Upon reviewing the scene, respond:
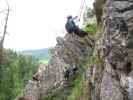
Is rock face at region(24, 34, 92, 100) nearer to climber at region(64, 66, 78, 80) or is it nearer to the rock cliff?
climber at region(64, 66, 78, 80)

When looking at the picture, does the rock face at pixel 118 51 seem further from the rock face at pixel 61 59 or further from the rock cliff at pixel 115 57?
the rock face at pixel 61 59

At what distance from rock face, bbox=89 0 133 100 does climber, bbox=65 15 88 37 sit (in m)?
10.2

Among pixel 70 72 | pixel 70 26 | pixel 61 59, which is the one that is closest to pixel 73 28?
pixel 70 26

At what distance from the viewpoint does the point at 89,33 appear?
73.2 ft

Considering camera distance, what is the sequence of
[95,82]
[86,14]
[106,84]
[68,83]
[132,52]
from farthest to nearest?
[86,14] → [68,83] → [95,82] → [106,84] → [132,52]

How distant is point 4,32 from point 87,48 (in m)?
19.3

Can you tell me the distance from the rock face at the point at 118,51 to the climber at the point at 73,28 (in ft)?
33.5

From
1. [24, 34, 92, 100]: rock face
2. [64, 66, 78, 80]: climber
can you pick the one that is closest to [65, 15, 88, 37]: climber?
[24, 34, 92, 100]: rock face

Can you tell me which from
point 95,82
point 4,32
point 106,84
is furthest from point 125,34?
point 4,32

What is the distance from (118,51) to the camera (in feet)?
33.1

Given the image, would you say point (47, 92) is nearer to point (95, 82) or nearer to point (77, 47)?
point (77, 47)

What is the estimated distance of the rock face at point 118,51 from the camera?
9.70 metres

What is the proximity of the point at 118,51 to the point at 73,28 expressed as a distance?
39.1ft

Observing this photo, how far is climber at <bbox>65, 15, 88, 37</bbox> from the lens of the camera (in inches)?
845
